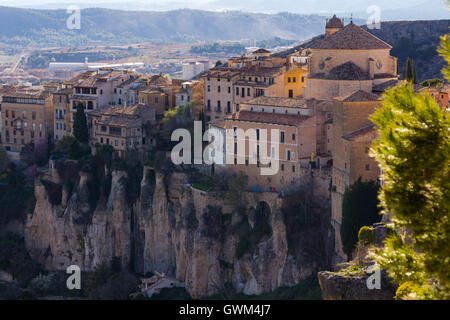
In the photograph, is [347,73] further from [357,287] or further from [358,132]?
[357,287]

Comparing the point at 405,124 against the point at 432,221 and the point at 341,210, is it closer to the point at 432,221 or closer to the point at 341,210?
the point at 432,221

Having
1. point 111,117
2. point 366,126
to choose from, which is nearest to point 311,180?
point 366,126

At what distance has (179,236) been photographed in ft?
151

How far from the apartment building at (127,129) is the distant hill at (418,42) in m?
28.7

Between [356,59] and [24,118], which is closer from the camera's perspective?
[356,59]

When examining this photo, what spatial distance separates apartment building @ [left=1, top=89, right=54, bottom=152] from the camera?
58.6 m

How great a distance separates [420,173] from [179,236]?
37.4 meters

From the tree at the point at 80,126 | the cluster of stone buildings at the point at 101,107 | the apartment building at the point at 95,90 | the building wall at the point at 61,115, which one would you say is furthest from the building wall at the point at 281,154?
the building wall at the point at 61,115

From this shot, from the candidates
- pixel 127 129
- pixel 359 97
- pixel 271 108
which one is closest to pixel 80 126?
pixel 127 129

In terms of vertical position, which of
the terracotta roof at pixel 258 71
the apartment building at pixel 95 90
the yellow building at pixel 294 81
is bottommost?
the apartment building at pixel 95 90

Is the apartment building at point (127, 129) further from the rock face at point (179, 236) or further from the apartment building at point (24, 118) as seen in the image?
the apartment building at point (24, 118)

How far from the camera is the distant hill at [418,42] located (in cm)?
7612

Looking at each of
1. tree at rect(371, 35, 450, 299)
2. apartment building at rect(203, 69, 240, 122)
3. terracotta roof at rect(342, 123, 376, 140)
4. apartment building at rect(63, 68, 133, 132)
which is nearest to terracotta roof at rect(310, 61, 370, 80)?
apartment building at rect(203, 69, 240, 122)

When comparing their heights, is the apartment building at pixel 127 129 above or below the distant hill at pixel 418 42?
below
